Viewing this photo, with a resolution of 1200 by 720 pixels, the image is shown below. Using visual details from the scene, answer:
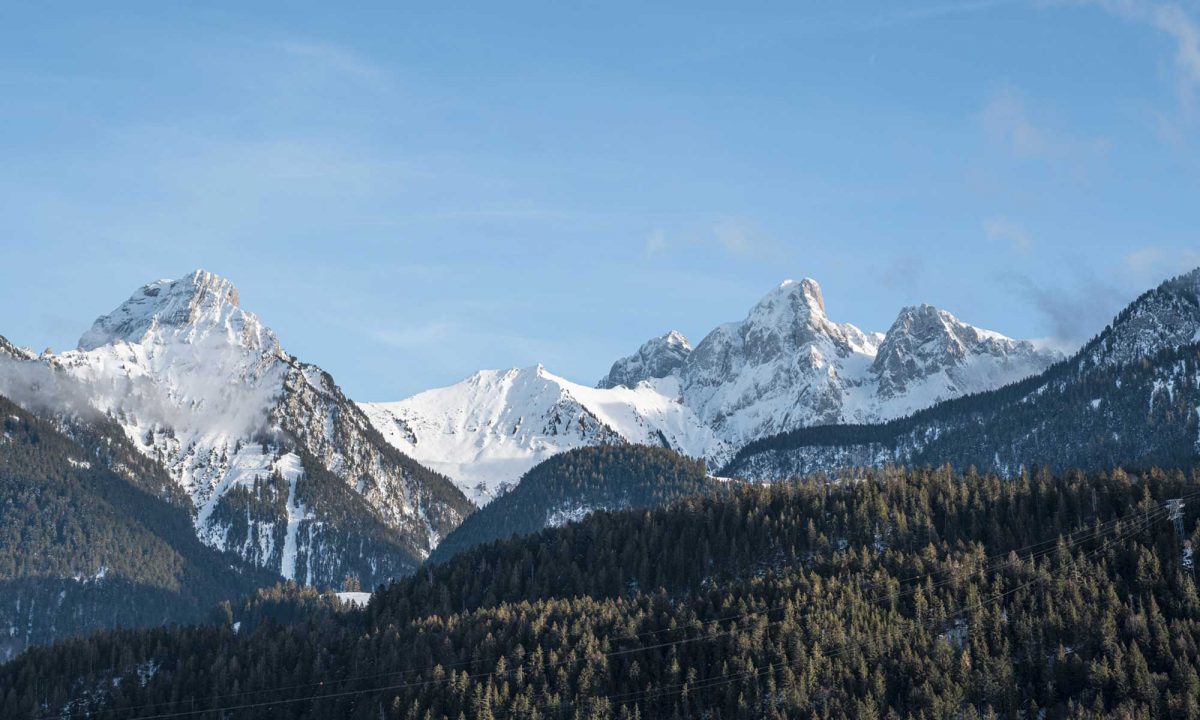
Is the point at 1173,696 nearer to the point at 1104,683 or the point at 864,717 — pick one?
the point at 1104,683

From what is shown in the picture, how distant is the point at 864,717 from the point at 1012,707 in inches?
767

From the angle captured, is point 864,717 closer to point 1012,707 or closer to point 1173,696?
point 1012,707

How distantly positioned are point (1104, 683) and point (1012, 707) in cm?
1233

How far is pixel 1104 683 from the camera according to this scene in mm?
196875

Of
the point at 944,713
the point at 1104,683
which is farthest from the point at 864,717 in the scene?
the point at 1104,683

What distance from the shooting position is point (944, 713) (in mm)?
196500

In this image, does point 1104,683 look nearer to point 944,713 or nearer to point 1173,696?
point 1173,696

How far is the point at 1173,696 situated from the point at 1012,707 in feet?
65.9

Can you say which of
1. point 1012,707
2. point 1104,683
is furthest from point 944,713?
point 1104,683

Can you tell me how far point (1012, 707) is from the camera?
19788 cm

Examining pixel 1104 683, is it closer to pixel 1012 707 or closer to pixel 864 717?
pixel 1012 707

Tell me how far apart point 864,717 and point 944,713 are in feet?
34.1

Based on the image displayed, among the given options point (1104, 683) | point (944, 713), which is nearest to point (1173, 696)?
point (1104, 683)
